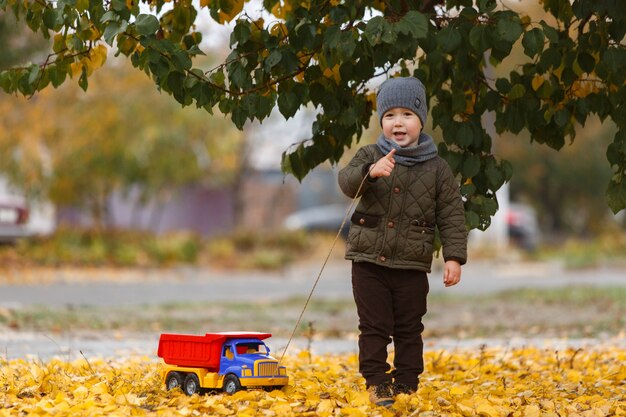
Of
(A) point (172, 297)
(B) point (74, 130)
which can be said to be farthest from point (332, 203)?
(A) point (172, 297)

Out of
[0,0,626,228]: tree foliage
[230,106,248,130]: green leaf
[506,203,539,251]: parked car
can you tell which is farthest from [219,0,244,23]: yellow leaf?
[506,203,539,251]: parked car

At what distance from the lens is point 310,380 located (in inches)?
233

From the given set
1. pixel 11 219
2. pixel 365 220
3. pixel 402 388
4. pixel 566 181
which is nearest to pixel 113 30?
pixel 365 220

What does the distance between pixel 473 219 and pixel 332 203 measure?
102ft

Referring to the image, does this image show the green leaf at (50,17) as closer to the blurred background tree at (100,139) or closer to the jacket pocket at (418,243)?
the jacket pocket at (418,243)

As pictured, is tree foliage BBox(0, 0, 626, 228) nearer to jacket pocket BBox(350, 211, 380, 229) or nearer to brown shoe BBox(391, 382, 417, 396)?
jacket pocket BBox(350, 211, 380, 229)

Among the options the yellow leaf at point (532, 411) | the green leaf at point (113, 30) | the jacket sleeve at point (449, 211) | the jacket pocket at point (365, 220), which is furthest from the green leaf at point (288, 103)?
the yellow leaf at point (532, 411)

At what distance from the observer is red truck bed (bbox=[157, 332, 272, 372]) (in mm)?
5293

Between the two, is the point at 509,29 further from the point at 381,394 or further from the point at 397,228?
the point at 381,394

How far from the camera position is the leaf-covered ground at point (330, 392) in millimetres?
4914

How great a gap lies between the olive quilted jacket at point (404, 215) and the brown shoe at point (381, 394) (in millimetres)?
573

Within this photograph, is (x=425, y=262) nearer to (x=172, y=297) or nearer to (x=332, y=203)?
(x=172, y=297)

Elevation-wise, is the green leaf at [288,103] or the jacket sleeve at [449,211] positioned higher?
the green leaf at [288,103]

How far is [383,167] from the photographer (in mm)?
4949
